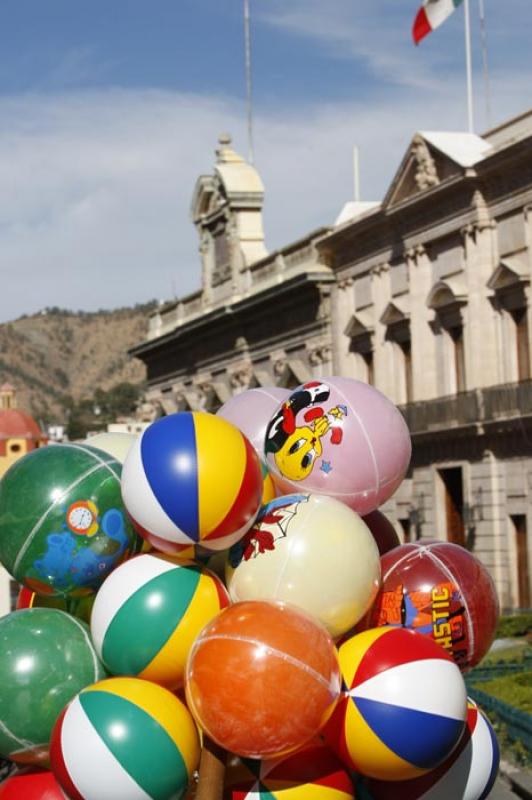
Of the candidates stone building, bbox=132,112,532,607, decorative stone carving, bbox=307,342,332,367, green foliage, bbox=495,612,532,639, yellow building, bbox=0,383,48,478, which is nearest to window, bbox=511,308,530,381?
stone building, bbox=132,112,532,607

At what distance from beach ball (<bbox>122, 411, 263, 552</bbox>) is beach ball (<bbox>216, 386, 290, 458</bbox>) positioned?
4.22 feet

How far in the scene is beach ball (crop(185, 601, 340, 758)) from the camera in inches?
308

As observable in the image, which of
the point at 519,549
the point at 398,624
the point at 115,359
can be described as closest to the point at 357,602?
the point at 398,624

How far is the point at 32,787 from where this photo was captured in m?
8.79

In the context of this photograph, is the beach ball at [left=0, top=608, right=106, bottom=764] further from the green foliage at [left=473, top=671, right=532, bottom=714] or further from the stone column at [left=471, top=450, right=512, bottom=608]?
the stone column at [left=471, top=450, right=512, bottom=608]

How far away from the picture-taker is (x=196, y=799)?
8.21 metres

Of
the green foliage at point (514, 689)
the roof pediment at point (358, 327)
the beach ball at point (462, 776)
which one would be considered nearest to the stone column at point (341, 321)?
the roof pediment at point (358, 327)

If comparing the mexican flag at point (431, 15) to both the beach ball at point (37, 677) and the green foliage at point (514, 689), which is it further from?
the beach ball at point (37, 677)

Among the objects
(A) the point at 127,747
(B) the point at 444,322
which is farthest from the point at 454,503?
(A) the point at 127,747

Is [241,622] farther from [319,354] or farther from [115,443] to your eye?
[319,354]

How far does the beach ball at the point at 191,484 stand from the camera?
8.42m

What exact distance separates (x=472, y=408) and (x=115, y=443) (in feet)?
90.1

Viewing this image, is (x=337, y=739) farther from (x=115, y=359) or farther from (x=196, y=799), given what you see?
(x=115, y=359)

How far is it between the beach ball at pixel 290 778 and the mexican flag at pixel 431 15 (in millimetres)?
28153
